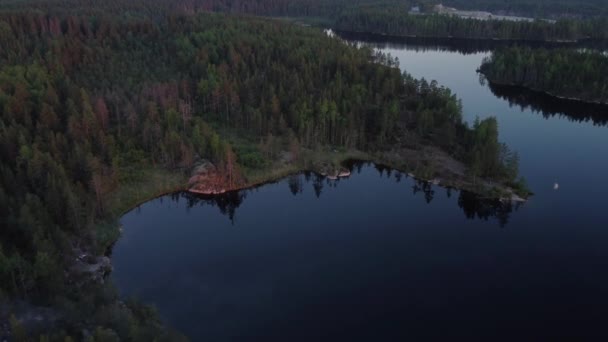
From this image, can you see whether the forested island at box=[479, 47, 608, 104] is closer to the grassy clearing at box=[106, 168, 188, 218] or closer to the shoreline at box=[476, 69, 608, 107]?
the shoreline at box=[476, 69, 608, 107]

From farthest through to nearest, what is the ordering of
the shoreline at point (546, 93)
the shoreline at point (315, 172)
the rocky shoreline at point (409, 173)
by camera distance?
the shoreline at point (546, 93) → the rocky shoreline at point (409, 173) → the shoreline at point (315, 172)

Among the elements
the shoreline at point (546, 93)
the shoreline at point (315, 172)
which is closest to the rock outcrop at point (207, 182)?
the shoreline at point (315, 172)

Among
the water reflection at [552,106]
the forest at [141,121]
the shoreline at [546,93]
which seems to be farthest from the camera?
the shoreline at [546,93]

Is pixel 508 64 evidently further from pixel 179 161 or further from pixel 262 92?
pixel 179 161

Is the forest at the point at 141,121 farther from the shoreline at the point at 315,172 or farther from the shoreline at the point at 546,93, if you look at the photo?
the shoreline at the point at 546,93

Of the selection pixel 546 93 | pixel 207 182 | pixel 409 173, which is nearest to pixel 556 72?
pixel 546 93

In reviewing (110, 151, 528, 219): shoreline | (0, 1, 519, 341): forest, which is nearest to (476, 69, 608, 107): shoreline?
(0, 1, 519, 341): forest
